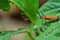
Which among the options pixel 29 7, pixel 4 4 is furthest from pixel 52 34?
pixel 4 4

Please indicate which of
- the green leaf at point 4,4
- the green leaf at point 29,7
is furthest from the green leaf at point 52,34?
the green leaf at point 4,4

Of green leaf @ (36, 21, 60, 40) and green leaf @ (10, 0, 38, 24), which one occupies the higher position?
green leaf @ (10, 0, 38, 24)

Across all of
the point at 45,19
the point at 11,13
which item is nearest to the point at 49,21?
the point at 45,19

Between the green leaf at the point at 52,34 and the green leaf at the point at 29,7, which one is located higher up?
the green leaf at the point at 29,7

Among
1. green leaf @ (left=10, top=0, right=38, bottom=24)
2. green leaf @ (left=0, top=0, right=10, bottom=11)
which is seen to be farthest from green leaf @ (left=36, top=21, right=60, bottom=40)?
green leaf @ (left=0, top=0, right=10, bottom=11)

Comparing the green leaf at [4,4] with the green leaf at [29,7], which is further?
the green leaf at [4,4]

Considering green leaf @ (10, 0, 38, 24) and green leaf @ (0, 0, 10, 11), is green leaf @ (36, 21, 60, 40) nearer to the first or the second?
green leaf @ (10, 0, 38, 24)

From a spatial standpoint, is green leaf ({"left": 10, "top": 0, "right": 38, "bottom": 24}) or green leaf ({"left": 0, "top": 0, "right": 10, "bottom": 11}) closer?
green leaf ({"left": 10, "top": 0, "right": 38, "bottom": 24})

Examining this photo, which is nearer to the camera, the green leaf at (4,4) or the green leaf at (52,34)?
the green leaf at (52,34)

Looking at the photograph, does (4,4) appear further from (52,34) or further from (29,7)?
(52,34)

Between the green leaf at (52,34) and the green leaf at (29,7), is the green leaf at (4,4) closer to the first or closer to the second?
the green leaf at (29,7)

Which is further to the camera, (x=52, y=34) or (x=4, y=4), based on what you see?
(x=4, y=4)
